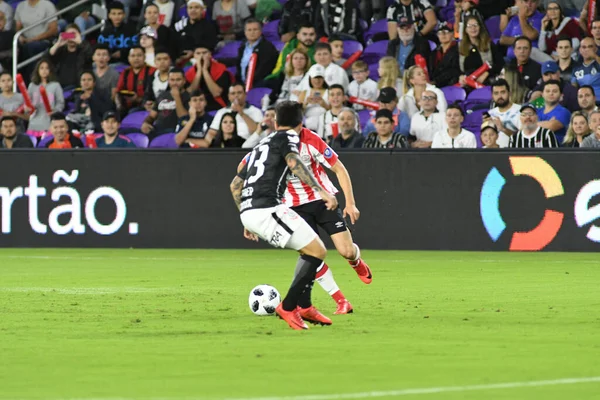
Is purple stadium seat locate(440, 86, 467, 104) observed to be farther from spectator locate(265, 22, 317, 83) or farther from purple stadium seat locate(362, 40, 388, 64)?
spectator locate(265, 22, 317, 83)

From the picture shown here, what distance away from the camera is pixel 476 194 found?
18688 millimetres

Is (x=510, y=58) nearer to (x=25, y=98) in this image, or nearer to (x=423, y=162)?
(x=423, y=162)

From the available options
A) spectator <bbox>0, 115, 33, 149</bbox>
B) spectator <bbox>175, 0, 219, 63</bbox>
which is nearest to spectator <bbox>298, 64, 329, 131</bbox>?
spectator <bbox>175, 0, 219, 63</bbox>

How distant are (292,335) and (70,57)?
16.2 m

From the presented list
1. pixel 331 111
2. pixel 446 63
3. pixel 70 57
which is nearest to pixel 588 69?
pixel 446 63

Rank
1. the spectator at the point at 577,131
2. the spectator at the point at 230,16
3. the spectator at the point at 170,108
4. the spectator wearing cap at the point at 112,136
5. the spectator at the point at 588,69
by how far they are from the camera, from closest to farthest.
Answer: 1. the spectator at the point at 577,131
2. the spectator at the point at 588,69
3. the spectator wearing cap at the point at 112,136
4. the spectator at the point at 170,108
5. the spectator at the point at 230,16

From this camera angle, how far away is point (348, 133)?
19.6m

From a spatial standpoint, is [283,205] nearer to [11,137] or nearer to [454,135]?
[454,135]

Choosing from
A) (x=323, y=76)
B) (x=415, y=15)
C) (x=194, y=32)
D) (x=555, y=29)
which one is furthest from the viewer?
(x=194, y=32)

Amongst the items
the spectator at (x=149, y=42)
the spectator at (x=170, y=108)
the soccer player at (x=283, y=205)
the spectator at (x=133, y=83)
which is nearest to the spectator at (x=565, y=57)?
the spectator at (x=170, y=108)

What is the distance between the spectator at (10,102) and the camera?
76.6 ft

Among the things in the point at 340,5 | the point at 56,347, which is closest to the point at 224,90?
the point at 340,5

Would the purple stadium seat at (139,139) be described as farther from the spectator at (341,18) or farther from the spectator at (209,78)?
the spectator at (341,18)

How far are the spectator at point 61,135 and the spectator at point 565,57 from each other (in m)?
8.02
